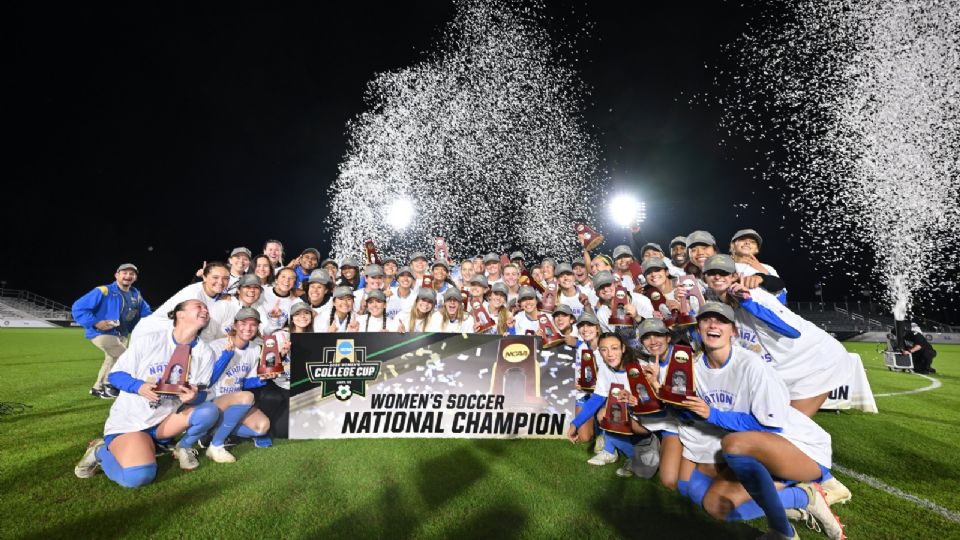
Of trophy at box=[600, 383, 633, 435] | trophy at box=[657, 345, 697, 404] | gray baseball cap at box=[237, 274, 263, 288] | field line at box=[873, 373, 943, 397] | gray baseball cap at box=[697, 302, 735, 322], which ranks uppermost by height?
gray baseball cap at box=[237, 274, 263, 288]

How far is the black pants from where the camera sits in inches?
237

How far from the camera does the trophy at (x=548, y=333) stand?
6.41m

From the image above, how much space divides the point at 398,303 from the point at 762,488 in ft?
21.7

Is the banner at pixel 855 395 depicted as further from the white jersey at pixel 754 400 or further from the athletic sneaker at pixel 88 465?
the athletic sneaker at pixel 88 465

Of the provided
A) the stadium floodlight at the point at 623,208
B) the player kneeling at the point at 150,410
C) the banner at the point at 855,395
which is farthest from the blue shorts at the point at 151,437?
the stadium floodlight at the point at 623,208

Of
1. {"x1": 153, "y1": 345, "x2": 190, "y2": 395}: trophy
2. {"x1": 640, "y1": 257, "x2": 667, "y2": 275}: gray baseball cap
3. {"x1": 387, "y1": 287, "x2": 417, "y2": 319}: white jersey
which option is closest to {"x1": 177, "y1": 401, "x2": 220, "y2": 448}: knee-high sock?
{"x1": 153, "y1": 345, "x2": 190, "y2": 395}: trophy

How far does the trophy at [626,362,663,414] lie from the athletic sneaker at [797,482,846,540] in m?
1.30

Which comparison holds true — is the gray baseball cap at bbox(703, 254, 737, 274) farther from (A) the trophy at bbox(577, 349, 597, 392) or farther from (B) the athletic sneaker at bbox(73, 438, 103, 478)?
(B) the athletic sneaker at bbox(73, 438, 103, 478)

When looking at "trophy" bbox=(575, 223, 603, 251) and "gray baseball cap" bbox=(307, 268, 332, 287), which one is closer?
"gray baseball cap" bbox=(307, 268, 332, 287)

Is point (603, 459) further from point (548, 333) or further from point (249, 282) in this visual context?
point (249, 282)

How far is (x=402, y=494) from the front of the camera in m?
4.19

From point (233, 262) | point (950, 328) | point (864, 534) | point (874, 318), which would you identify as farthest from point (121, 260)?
point (950, 328)

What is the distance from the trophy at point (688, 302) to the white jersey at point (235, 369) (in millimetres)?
5998

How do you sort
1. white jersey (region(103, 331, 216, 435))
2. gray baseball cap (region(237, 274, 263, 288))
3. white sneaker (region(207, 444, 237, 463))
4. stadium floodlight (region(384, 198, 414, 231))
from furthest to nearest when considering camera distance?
1. stadium floodlight (region(384, 198, 414, 231))
2. gray baseball cap (region(237, 274, 263, 288))
3. white sneaker (region(207, 444, 237, 463))
4. white jersey (region(103, 331, 216, 435))
